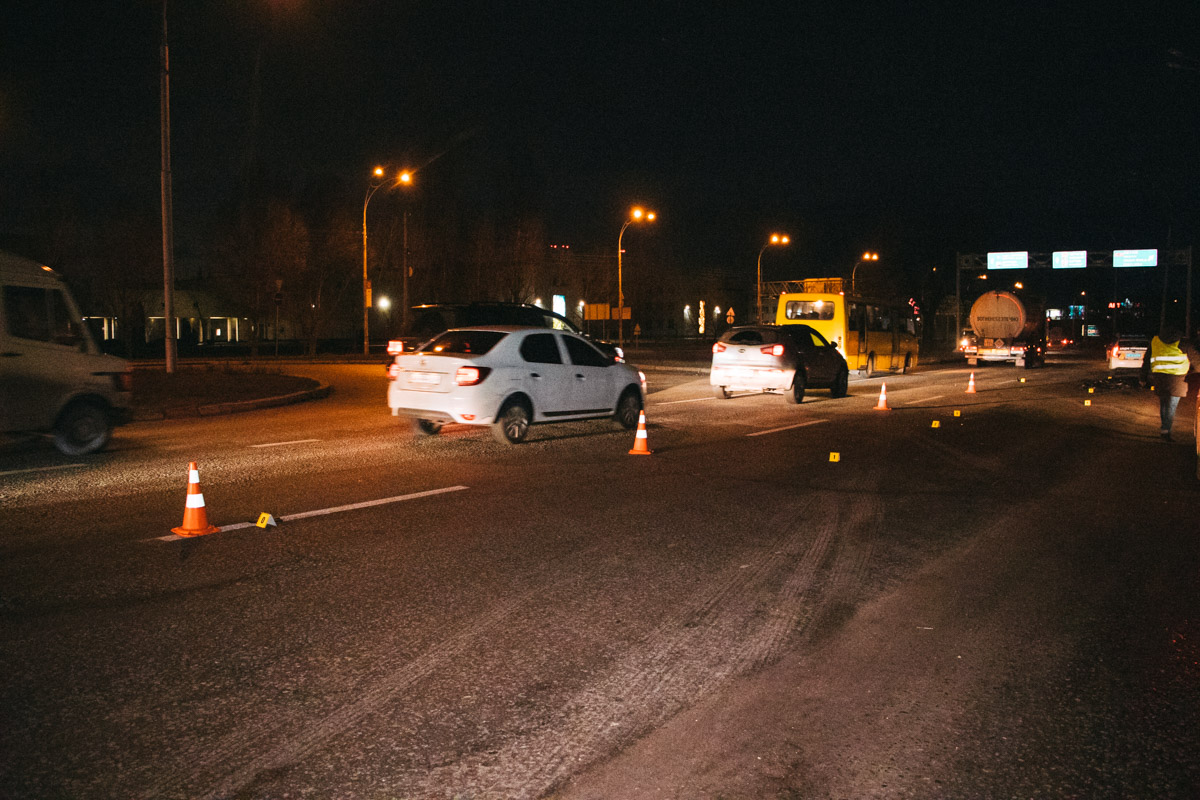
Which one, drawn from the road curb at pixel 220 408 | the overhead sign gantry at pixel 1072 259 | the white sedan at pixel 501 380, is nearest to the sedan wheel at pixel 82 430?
the road curb at pixel 220 408

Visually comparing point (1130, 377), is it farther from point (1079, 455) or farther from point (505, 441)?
point (505, 441)

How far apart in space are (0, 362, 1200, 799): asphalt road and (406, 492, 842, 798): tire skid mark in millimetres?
18

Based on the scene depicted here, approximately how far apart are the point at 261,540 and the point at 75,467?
4.90 m

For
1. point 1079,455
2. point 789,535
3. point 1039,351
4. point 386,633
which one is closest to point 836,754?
point 386,633

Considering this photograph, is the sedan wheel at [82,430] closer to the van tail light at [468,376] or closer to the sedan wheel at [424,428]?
the sedan wheel at [424,428]

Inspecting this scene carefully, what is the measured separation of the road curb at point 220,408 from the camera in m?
16.1

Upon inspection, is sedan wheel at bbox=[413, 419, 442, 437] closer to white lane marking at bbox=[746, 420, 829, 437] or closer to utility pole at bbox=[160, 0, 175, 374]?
white lane marking at bbox=[746, 420, 829, 437]

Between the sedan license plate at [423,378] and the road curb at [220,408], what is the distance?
16.4 ft

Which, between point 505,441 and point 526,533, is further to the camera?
point 505,441

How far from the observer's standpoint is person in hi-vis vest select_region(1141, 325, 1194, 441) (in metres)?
13.8

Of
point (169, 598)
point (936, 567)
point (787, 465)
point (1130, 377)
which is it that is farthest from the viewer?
point (1130, 377)

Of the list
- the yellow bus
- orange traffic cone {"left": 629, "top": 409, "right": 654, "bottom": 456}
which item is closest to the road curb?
orange traffic cone {"left": 629, "top": 409, "right": 654, "bottom": 456}

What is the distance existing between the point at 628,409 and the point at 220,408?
7.89m

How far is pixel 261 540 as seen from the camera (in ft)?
23.5
